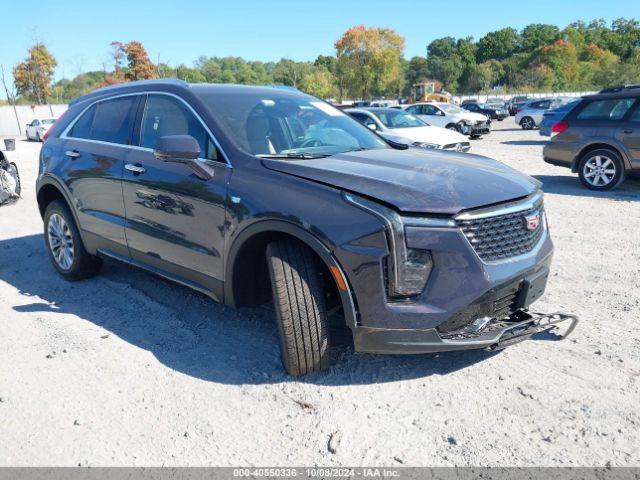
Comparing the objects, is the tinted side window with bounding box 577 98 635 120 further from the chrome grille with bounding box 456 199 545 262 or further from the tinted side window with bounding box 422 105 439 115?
→ the tinted side window with bounding box 422 105 439 115

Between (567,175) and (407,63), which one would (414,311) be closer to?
(567,175)

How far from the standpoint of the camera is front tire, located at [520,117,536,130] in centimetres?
2845

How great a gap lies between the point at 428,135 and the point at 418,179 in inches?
395

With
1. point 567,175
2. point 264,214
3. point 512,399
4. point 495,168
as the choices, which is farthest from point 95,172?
point 567,175

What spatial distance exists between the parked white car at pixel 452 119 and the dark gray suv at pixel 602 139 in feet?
41.6

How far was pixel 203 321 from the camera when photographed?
162 inches

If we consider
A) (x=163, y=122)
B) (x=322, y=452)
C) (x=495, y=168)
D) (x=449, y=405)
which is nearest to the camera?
(x=322, y=452)

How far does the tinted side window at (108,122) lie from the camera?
4344 millimetres

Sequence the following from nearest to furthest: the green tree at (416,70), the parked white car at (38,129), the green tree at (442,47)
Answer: the parked white car at (38,129), the green tree at (416,70), the green tree at (442,47)

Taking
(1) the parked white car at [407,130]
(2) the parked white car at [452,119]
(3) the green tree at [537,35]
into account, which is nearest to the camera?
(1) the parked white car at [407,130]

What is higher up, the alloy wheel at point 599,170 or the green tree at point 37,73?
the green tree at point 37,73

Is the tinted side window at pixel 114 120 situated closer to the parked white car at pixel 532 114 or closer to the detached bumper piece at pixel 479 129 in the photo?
the detached bumper piece at pixel 479 129

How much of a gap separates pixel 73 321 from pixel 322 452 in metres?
2.60

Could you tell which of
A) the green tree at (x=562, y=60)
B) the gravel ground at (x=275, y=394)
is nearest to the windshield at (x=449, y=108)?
the gravel ground at (x=275, y=394)
